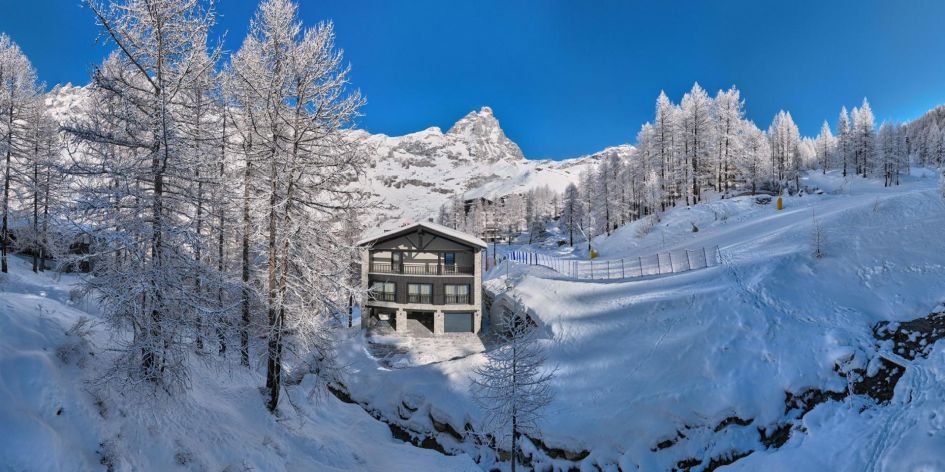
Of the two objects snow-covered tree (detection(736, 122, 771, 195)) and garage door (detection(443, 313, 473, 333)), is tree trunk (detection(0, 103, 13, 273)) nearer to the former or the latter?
garage door (detection(443, 313, 473, 333))

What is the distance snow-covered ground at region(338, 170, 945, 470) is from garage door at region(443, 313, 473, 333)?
348 inches

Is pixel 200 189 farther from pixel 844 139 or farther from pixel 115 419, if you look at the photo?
pixel 844 139

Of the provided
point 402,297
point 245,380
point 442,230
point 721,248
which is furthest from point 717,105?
point 245,380

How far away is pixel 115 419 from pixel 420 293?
956 inches

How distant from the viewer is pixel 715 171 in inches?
2251

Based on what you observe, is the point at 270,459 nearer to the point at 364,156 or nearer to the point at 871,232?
the point at 364,156

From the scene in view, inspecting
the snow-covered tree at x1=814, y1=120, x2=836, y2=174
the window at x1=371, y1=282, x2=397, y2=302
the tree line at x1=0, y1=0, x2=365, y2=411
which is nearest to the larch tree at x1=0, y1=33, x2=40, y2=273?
the tree line at x1=0, y1=0, x2=365, y2=411

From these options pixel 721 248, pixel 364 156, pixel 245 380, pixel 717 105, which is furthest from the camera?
pixel 717 105

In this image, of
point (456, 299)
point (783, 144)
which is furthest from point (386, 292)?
point (783, 144)

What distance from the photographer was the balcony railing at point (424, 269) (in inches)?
1315

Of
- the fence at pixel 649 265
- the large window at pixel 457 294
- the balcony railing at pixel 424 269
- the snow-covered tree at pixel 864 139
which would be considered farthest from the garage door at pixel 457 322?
the snow-covered tree at pixel 864 139

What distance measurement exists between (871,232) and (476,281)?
23.3 m

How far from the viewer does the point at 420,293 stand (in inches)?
1293

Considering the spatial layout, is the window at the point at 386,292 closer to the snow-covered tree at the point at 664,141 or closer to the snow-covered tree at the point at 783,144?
the snow-covered tree at the point at 664,141
